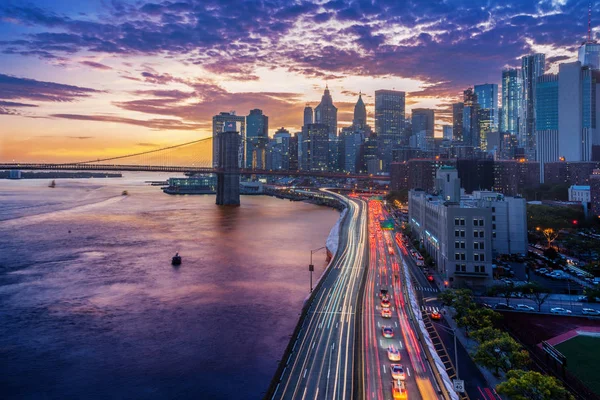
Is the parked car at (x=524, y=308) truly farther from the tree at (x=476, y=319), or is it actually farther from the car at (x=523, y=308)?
the tree at (x=476, y=319)

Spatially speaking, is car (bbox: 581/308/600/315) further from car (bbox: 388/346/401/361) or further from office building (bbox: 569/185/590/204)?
office building (bbox: 569/185/590/204)

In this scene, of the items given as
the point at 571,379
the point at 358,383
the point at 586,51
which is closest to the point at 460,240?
the point at 571,379

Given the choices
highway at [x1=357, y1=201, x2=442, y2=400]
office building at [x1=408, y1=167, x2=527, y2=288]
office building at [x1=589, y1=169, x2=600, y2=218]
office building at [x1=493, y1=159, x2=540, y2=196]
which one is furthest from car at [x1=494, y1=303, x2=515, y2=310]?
office building at [x1=493, y1=159, x2=540, y2=196]

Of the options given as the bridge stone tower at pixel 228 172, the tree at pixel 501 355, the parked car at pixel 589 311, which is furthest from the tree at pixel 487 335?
the bridge stone tower at pixel 228 172

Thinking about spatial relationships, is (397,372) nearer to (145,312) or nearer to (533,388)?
(533,388)

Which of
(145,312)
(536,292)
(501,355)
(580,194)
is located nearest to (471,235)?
(536,292)

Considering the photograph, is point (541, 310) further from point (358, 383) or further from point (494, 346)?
point (358, 383)
